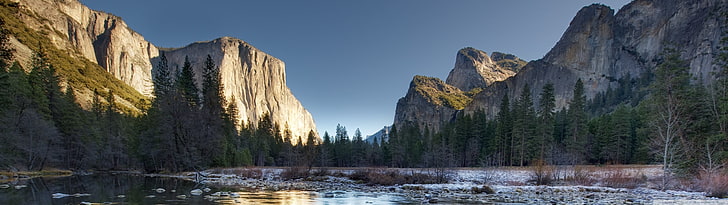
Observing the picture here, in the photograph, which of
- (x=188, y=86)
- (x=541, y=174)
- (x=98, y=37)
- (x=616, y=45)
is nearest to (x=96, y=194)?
(x=541, y=174)

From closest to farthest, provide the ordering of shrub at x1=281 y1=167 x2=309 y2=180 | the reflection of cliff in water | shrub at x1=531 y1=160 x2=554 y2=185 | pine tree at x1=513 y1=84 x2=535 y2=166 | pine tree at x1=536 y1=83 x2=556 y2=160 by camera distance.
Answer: the reflection of cliff in water → shrub at x1=531 y1=160 x2=554 y2=185 → shrub at x1=281 y1=167 x2=309 y2=180 → pine tree at x1=536 y1=83 x2=556 y2=160 → pine tree at x1=513 y1=84 x2=535 y2=166

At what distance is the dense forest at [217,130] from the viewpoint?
907 inches

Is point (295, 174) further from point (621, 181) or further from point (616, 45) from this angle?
point (616, 45)

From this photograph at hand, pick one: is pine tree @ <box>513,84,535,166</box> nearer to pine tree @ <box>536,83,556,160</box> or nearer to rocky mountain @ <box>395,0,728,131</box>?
pine tree @ <box>536,83,556,160</box>

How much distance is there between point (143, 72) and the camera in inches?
6865

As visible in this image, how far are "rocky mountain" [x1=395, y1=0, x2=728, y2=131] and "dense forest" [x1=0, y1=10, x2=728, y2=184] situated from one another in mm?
78100

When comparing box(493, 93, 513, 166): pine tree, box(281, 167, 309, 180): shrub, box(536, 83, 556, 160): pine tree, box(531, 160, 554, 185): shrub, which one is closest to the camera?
box(531, 160, 554, 185): shrub

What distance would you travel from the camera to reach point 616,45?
147 m

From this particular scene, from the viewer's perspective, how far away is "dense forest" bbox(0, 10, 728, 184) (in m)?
23.0

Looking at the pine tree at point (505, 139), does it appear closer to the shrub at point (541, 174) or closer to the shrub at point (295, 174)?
the shrub at point (541, 174)

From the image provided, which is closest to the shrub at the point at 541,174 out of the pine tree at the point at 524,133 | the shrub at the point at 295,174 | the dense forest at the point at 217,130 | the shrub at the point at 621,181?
the dense forest at the point at 217,130

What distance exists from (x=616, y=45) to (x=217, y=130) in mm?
165527

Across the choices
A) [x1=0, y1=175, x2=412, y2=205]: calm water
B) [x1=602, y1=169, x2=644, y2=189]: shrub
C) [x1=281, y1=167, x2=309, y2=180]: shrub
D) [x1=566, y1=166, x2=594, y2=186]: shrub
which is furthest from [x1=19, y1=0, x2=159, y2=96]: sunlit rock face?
[x1=602, y1=169, x2=644, y2=189]: shrub

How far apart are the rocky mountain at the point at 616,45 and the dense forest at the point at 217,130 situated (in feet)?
256
